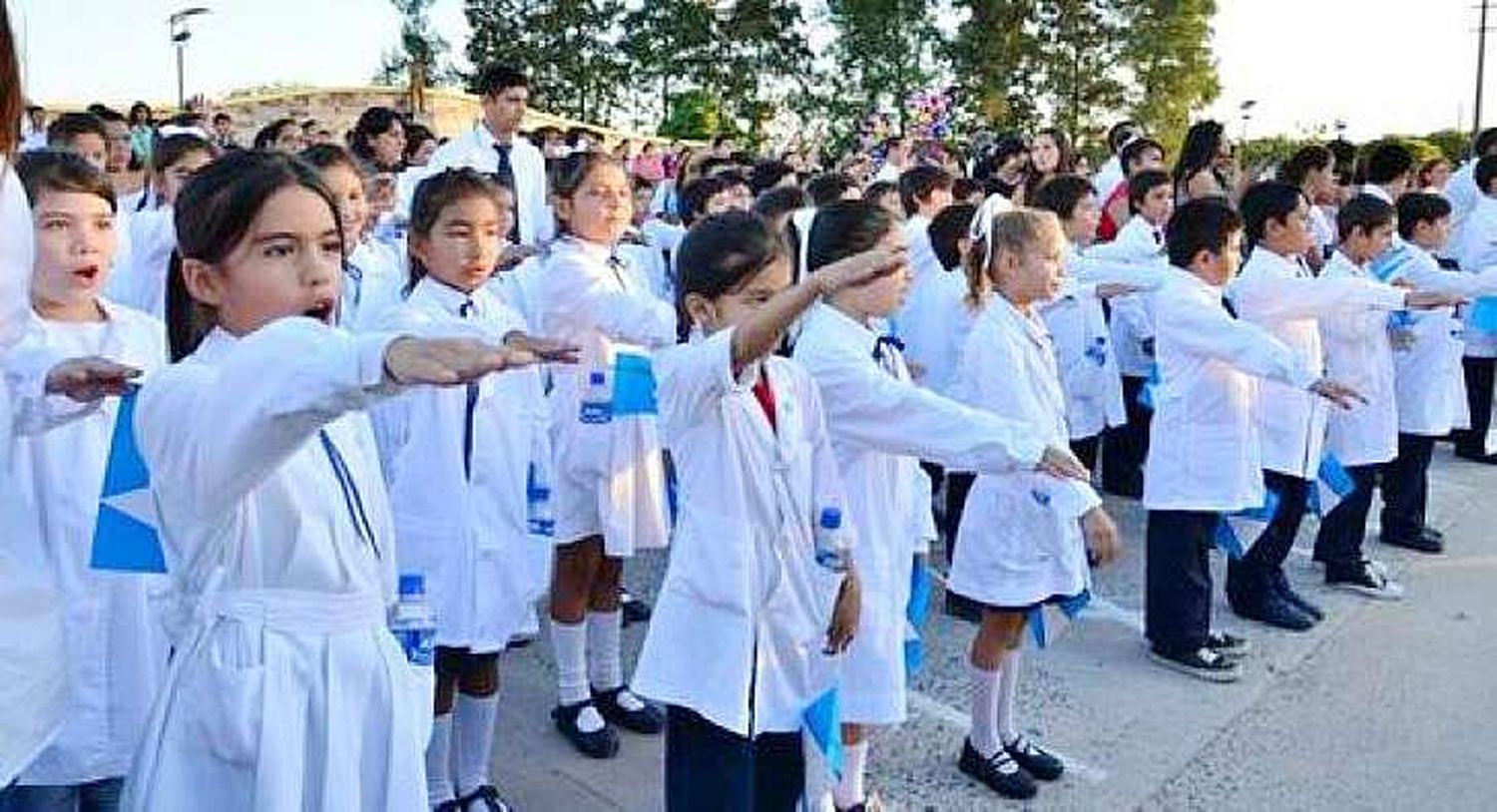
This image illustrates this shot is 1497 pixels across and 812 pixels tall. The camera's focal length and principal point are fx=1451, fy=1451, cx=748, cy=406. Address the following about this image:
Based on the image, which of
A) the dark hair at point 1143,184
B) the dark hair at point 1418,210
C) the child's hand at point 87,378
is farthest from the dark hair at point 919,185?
the child's hand at point 87,378

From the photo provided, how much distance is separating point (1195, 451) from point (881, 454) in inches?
82.6

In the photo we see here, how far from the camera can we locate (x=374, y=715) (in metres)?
2.25

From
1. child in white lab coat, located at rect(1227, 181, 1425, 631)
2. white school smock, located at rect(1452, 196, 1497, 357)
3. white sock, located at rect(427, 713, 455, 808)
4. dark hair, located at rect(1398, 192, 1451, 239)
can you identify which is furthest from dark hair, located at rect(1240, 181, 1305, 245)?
white sock, located at rect(427, 713, 455, 808)

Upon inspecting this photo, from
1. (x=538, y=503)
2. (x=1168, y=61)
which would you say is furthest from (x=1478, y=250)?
(x=1168, y=61)

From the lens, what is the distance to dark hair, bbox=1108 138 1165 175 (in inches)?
378

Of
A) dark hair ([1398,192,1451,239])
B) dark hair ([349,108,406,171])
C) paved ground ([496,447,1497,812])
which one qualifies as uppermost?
dark hair ([349,108,406,171])

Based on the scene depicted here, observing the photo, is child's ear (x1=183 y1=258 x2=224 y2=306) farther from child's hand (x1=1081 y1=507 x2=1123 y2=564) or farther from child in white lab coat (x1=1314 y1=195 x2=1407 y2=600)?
child in white lab coat (x1=1314 y1=195 x2=1407 y2=600)

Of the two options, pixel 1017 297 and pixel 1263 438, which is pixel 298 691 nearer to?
pixel 1017 297

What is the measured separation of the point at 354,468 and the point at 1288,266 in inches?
177

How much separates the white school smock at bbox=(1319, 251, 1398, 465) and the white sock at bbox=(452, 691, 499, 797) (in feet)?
13.8

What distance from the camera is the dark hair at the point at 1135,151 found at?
378 inches

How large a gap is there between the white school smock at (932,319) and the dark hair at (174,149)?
2.99 meters

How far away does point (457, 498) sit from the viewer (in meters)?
3.73

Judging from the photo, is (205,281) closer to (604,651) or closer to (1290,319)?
(604,651)
